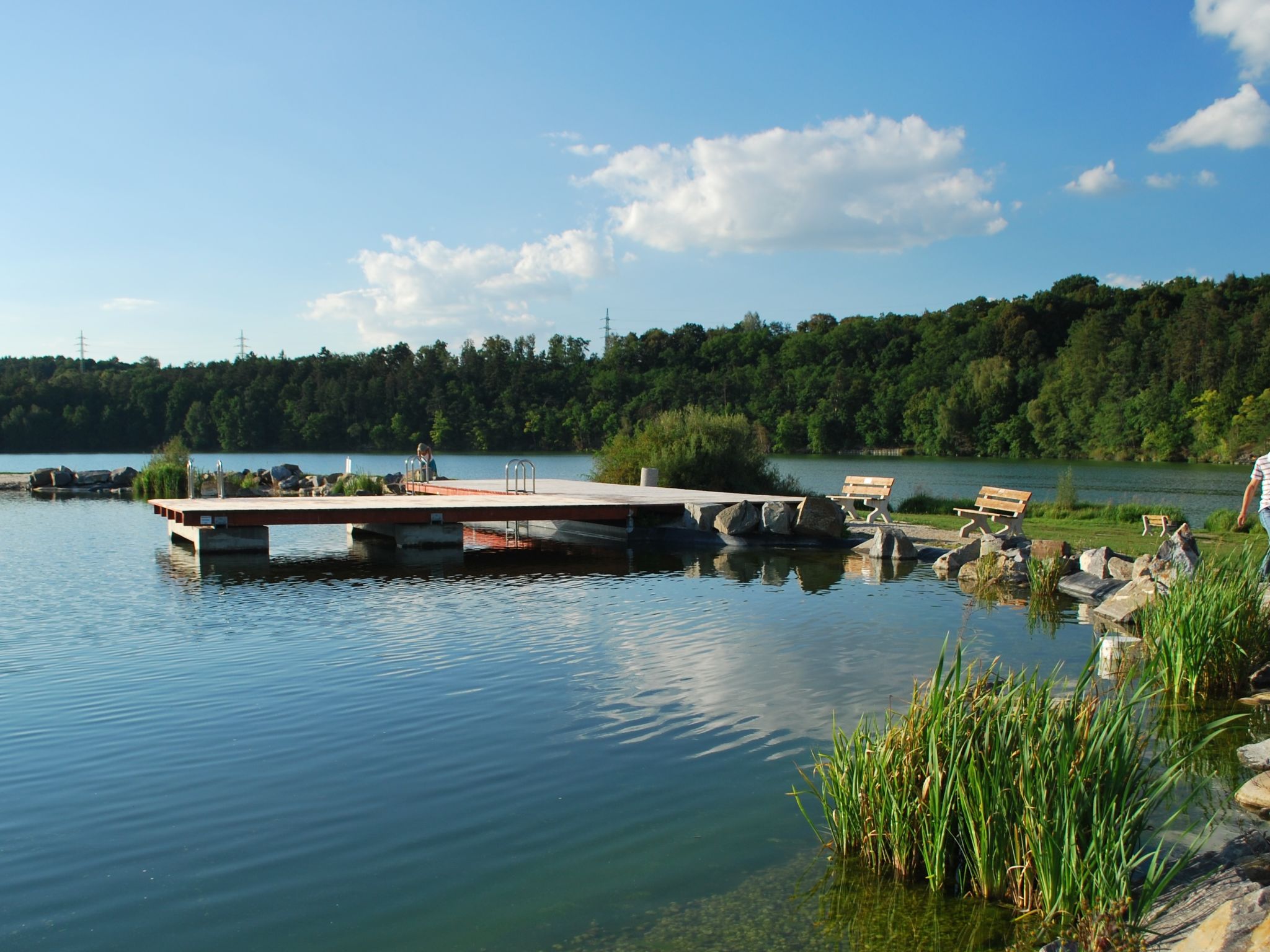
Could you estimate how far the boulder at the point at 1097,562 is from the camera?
11312 mm

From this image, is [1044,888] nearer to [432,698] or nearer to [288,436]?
[432,698]

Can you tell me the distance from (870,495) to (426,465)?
10.4 meters

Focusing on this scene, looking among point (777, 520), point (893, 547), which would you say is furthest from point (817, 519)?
point (893, 547)

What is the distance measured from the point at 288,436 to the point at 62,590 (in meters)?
64.8

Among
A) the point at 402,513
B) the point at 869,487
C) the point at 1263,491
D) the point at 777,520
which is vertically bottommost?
the point at 777,520

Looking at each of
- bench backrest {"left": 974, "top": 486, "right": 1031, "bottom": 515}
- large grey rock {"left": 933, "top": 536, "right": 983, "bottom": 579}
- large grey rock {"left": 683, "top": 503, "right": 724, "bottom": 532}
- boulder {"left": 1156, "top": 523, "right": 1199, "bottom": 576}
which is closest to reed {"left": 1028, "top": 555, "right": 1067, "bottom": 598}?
boulder {"left": 1156, "top": 523, "right": 1199, "bottom": 576}

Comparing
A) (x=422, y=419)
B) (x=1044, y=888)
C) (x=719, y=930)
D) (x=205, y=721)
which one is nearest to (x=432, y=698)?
(x=205, y=721)

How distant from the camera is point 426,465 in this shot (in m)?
23.0

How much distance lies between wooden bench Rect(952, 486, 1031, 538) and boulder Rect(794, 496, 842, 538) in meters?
1.72

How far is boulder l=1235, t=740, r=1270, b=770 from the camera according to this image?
5465 mm

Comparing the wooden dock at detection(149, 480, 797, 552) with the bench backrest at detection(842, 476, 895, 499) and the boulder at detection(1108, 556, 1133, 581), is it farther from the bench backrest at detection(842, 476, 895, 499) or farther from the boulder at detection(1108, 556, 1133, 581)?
the boulder at detection(1108, 556, 1133, 581)

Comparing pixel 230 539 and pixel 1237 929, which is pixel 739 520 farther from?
pixel 1237 929

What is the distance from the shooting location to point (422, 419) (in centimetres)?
7550

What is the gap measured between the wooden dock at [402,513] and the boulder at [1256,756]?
34.4ft
